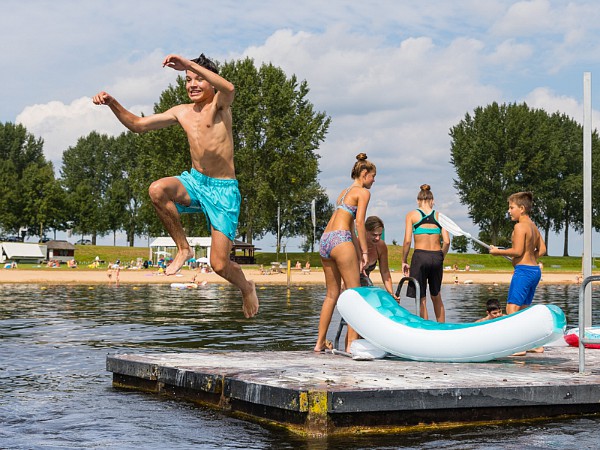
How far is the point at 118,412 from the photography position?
29.0 feet

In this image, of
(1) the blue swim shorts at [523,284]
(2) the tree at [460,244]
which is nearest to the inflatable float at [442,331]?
(1) the blue swim shorts at [523,284]

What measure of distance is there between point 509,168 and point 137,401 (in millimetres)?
80254

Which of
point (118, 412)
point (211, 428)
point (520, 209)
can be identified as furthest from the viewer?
point (520, 209)

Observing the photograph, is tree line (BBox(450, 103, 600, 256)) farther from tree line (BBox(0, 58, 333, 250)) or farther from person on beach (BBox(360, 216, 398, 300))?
person on beach (BBox(360, 216, 398, 300))

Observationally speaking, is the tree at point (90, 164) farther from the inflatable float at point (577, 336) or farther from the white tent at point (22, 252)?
the inflatable float at point (577, 336)

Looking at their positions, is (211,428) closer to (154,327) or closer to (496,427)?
(496,427)

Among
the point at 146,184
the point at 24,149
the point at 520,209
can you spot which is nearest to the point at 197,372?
the point at 520,209

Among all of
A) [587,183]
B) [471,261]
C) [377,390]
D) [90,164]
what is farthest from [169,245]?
[377,390]

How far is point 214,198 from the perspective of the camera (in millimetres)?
9453

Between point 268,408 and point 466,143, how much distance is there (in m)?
84.4

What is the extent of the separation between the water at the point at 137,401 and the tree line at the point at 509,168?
6472 centimetres

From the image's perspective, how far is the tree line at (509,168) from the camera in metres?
86.5

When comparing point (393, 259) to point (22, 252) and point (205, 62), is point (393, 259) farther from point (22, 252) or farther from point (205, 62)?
point (205, 62)

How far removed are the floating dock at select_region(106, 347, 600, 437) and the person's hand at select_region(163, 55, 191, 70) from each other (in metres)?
3.19
